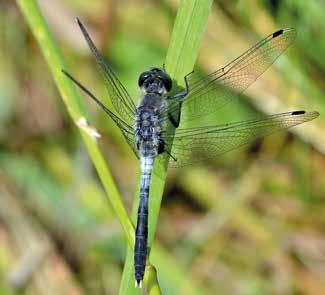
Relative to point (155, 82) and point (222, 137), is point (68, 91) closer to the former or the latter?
point (155, 82)

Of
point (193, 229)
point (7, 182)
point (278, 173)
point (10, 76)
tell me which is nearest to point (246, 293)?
point (193, 229)

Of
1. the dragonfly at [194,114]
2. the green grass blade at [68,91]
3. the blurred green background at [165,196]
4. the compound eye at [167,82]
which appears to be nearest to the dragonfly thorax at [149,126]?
the dragonfly at [194,114]

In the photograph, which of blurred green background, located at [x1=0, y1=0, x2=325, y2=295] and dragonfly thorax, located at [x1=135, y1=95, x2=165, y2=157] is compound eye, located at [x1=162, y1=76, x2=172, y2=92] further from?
blurred green background, located at [x1=0, y1=0, x2=325, y2=295]

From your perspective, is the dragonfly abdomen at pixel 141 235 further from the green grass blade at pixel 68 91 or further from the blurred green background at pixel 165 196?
the blurred green background at pixel 165 196

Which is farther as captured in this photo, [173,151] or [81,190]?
[81,190]

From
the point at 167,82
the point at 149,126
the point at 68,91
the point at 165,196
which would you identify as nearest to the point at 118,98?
the point at 149,126

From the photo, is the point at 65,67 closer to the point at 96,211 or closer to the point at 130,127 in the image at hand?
the point at 130,127
